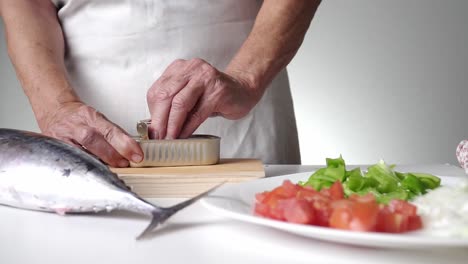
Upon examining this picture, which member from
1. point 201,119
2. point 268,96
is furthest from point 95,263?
point 268,96

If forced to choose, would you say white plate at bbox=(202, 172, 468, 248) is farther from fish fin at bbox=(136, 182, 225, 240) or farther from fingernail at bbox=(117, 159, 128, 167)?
fingernail at bbox=(117, 159, 128, 167)

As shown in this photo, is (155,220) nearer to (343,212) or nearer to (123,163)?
(343,212)

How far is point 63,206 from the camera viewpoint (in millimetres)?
763

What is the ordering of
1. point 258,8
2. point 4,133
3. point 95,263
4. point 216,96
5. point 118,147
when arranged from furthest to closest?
point 258,8 → point 216,96 → point 118,147 → point 4,133 → point 95,263

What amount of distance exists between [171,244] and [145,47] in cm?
Result: 88

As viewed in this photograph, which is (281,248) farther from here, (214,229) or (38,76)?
(38,76)

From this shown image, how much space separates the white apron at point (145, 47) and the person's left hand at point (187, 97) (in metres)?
0.27

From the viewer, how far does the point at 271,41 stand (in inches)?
54.0

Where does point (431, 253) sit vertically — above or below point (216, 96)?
below

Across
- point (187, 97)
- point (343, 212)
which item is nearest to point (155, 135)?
point (187, 97)

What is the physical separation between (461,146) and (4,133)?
0.67 meters

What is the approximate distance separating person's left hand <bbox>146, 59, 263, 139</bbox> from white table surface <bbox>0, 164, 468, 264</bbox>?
1.20ft

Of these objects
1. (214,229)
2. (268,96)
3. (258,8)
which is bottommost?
(214,229)

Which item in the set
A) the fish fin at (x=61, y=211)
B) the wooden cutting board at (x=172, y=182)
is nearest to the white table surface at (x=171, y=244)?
the fish fin at (x=61, y=211)
